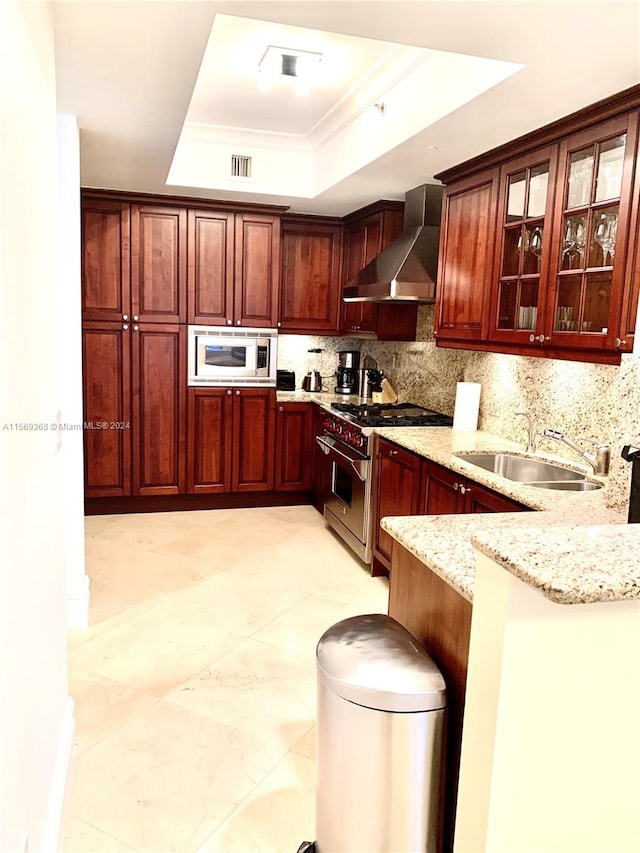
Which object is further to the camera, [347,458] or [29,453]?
[347,458]

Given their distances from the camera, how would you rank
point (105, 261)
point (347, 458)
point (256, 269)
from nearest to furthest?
point (347, 458)
point (105, 261)
point (256, 269)

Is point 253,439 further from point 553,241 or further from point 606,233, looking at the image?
point 606,233

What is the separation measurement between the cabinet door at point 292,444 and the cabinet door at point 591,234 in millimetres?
2694

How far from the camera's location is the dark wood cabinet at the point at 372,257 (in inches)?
186

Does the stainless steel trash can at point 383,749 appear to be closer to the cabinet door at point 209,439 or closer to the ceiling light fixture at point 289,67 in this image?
Result: the ceiling light fixture at point 289,67

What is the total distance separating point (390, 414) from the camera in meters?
A: 4.60

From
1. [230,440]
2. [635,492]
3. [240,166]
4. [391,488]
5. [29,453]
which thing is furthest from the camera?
[230,440]

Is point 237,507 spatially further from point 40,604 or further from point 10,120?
point 10,120

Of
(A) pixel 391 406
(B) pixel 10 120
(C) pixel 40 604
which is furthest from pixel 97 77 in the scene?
(A) pixel 391 406

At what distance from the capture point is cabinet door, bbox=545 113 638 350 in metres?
2.52

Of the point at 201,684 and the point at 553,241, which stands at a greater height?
the point at 553,241

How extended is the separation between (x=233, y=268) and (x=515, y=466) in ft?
8.98

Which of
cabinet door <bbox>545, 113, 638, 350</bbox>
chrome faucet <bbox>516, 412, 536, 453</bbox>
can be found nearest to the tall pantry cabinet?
chrome faucet <bbox>516, 412, 536, 453</bbox>

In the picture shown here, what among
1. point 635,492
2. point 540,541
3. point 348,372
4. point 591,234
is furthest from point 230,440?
point 540,541
